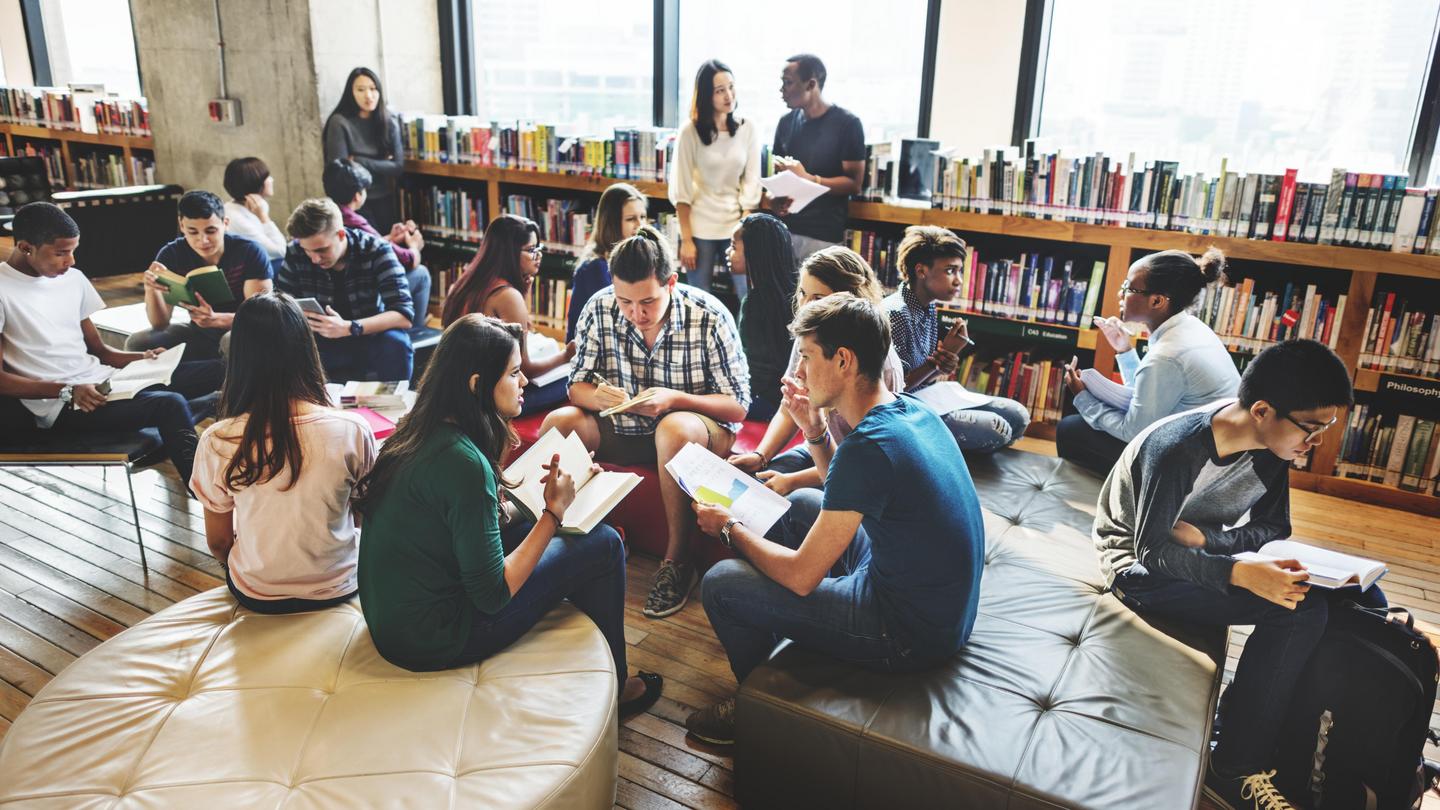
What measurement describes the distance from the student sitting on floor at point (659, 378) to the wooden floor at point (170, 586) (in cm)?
34

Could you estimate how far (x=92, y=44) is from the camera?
961 centimetres

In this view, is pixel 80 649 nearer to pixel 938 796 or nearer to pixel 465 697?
pixel 465 697

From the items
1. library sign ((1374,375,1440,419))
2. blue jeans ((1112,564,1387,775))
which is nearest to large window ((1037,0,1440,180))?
library sign ((1374,375,1440,419))

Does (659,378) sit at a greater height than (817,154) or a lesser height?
lesser

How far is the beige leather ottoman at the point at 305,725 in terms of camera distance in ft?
5.69

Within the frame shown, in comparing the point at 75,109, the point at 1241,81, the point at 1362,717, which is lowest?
the point at 1362,717

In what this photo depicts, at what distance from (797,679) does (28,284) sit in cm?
309

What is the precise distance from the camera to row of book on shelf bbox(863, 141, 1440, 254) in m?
3.84

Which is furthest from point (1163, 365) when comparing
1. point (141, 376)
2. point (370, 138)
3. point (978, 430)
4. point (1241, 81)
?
point (370, 138)

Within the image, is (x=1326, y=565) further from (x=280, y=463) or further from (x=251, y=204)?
(x=251, y=204)

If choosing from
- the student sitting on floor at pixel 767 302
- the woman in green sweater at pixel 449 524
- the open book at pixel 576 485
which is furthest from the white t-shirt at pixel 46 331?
the student sitting on floor at pixel 767 302

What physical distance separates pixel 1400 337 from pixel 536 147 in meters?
4.50

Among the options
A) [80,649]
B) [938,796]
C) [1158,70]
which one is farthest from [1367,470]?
[80,649]

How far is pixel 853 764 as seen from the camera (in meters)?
1.98
